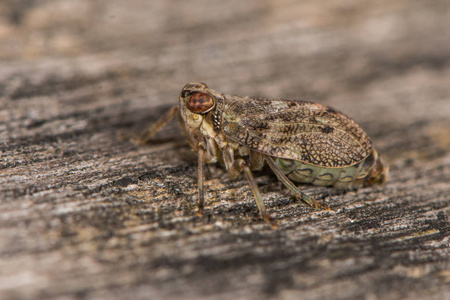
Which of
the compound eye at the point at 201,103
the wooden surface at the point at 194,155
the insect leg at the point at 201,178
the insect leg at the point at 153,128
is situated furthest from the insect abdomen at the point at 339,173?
the insect leg at the point at 153,128

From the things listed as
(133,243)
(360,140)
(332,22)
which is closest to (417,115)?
(360,140)

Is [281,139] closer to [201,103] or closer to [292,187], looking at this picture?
[292,187]

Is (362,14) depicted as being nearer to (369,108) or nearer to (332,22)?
(332,22)

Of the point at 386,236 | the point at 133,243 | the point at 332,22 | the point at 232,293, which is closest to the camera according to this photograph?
the point at 232,293

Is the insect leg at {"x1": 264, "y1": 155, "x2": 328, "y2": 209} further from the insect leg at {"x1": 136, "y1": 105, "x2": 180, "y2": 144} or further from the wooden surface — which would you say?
the insect leg at {"x1": 136, "y1": 105, "x2": 180, "y2": 144}

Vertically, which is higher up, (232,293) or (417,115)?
(417,115)

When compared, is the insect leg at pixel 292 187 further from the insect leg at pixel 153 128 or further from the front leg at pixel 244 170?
the insect leg at pixel 153 128

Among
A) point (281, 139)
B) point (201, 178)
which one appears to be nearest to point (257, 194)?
point (201, 178)
